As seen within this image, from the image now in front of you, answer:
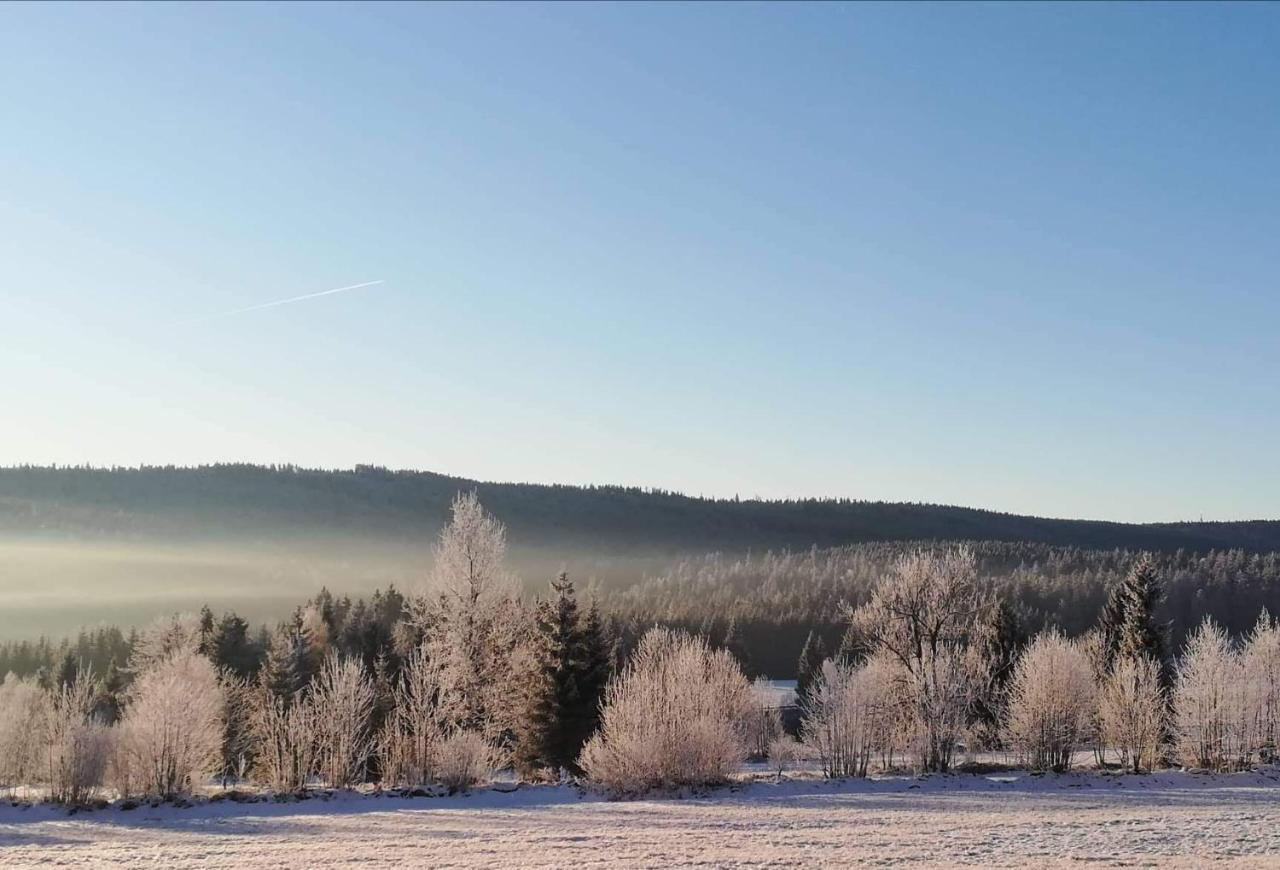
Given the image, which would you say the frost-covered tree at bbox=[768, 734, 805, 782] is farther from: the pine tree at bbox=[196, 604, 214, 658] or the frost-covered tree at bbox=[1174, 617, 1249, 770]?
the pine tree at bbox=[196, 604, 214, 658]

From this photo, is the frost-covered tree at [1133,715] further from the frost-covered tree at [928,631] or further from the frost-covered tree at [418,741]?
the frost-covered tree at [418,741]

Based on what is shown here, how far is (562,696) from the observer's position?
4547 cm

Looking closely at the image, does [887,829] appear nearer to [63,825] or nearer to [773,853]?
[773,853]

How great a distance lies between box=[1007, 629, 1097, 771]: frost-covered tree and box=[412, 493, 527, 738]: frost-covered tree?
891 inches

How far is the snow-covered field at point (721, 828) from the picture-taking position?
2275cm

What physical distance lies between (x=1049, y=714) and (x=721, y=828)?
23.0 metres

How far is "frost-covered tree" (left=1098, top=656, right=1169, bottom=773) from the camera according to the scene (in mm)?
44469

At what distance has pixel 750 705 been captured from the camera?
57438mm

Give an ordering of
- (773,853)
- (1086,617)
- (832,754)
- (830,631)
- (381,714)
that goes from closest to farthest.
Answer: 1. (773,853)
2. (832,754)
3. (381,714)
4. (830,631)
5. (1086,617)

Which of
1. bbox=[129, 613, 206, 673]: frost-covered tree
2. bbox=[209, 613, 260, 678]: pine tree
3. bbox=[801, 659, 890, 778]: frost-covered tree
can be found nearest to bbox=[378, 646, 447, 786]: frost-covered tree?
bbox=[801, 659, 890, 778]: frost-covered tree

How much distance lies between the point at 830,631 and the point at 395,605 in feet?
194

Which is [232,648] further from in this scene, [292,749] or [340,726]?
[292,749]

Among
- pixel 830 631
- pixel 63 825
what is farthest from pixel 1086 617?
pixel 63 825

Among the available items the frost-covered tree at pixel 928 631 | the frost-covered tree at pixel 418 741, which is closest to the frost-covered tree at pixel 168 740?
the frost-covered tree at pixel 418 741
